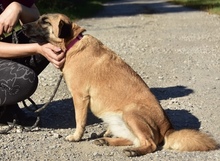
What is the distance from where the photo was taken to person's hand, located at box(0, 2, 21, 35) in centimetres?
562

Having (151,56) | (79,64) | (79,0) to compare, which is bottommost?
(79,0)

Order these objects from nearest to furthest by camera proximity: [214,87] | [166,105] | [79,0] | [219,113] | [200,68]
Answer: [219,113]
[166,105]
[214,87]
[200,68]
[79,0]

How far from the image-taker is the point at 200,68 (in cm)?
950

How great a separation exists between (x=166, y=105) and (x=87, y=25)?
11.8 m

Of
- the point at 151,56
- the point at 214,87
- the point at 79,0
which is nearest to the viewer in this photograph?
the point at 214,87

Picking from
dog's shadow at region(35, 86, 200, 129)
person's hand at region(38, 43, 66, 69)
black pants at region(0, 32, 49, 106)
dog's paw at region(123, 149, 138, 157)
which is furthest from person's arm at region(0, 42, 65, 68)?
dog's paw at region(123, 149, 138, 157)

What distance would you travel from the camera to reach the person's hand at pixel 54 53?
5.32m

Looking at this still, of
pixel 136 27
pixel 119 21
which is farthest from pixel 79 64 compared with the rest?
pixel 119 21

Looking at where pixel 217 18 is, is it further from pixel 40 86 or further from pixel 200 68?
pixel 40 86

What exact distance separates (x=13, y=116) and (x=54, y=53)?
1.05 metres

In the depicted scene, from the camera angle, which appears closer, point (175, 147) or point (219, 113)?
point (175, 147)

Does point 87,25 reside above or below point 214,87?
below

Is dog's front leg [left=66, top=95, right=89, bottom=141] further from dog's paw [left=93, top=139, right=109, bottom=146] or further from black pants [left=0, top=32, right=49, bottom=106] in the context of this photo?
black pants [left=0, top=32, right=49, bottom=106]

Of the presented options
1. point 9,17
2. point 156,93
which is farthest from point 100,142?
point 156,93
